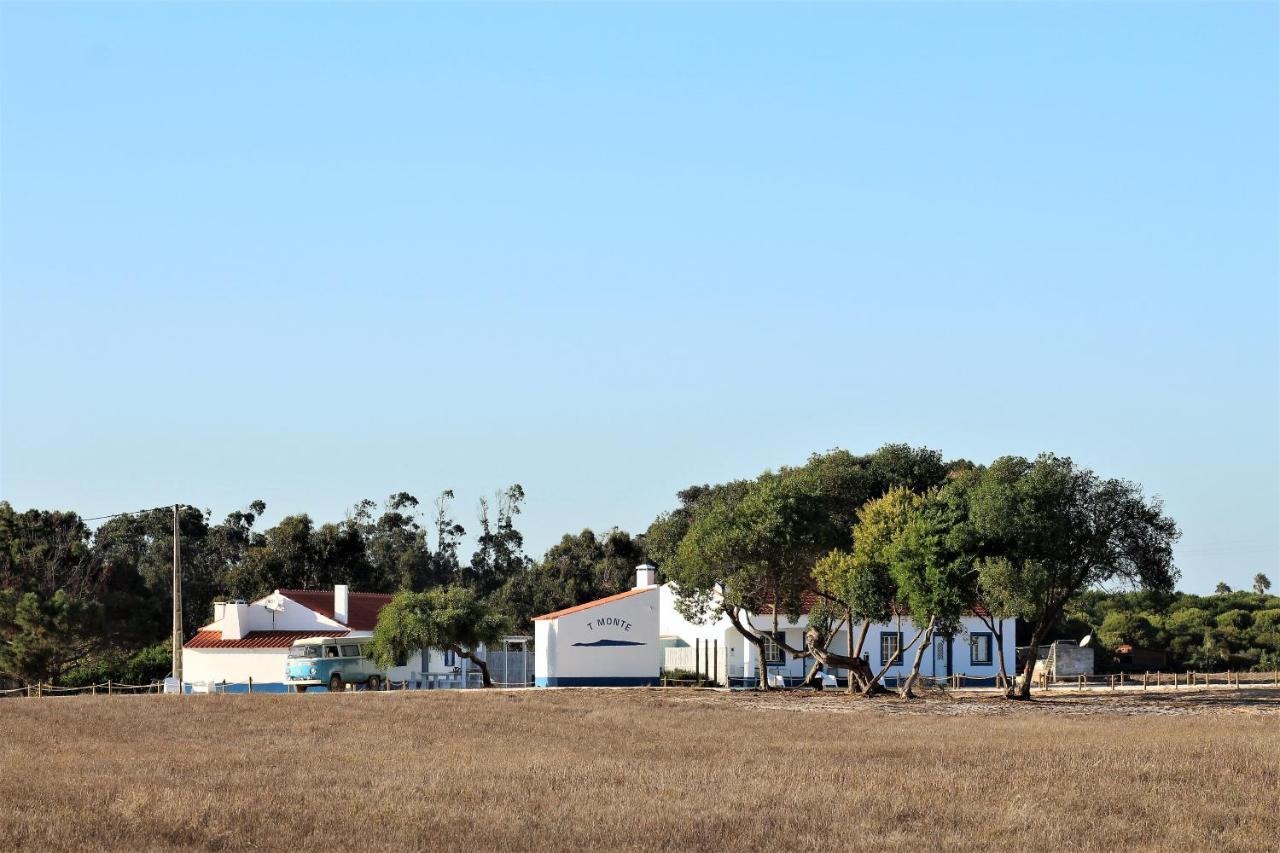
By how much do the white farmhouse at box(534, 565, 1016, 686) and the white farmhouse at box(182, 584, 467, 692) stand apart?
613 centimetres

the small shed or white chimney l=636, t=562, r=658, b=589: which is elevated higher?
white chimney l=636, t=562, r=658, b=589

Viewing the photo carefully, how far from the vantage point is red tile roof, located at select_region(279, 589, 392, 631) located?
7212 cm

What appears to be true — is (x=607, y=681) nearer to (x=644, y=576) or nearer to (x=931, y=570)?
(x=644, y=576)

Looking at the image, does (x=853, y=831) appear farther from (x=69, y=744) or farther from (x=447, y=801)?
(x=69, y=744)

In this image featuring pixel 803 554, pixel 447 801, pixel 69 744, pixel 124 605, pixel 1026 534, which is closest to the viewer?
pixel 447 801

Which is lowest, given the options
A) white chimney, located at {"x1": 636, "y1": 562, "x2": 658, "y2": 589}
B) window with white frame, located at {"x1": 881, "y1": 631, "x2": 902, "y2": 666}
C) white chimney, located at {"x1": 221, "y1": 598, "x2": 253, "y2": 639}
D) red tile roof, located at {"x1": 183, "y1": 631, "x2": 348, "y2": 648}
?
A: window with white frame, located at {"x1": 881, "y1": 631, "x2": 902, "y2": 666}

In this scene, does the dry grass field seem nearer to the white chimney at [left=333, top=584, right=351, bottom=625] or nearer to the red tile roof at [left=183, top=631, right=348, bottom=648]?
the red tile roof at [left=183, top=631, right=348, bottom=648]

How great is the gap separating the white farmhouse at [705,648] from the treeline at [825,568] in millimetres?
1806

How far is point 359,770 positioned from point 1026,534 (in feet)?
94.8

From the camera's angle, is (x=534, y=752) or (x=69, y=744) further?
(x=69, y=744)

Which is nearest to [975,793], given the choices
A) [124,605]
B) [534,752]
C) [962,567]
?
[534,752]

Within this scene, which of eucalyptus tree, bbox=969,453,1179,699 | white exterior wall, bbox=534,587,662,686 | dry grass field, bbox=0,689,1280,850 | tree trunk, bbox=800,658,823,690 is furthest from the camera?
white exterior wall, bbox=534,587,662,686

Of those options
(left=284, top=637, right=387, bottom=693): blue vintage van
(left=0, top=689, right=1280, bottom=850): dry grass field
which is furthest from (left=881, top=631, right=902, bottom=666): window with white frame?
(left=0, top=689, right=1280, bottom=850): dry grass field

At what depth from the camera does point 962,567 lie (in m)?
49.3
